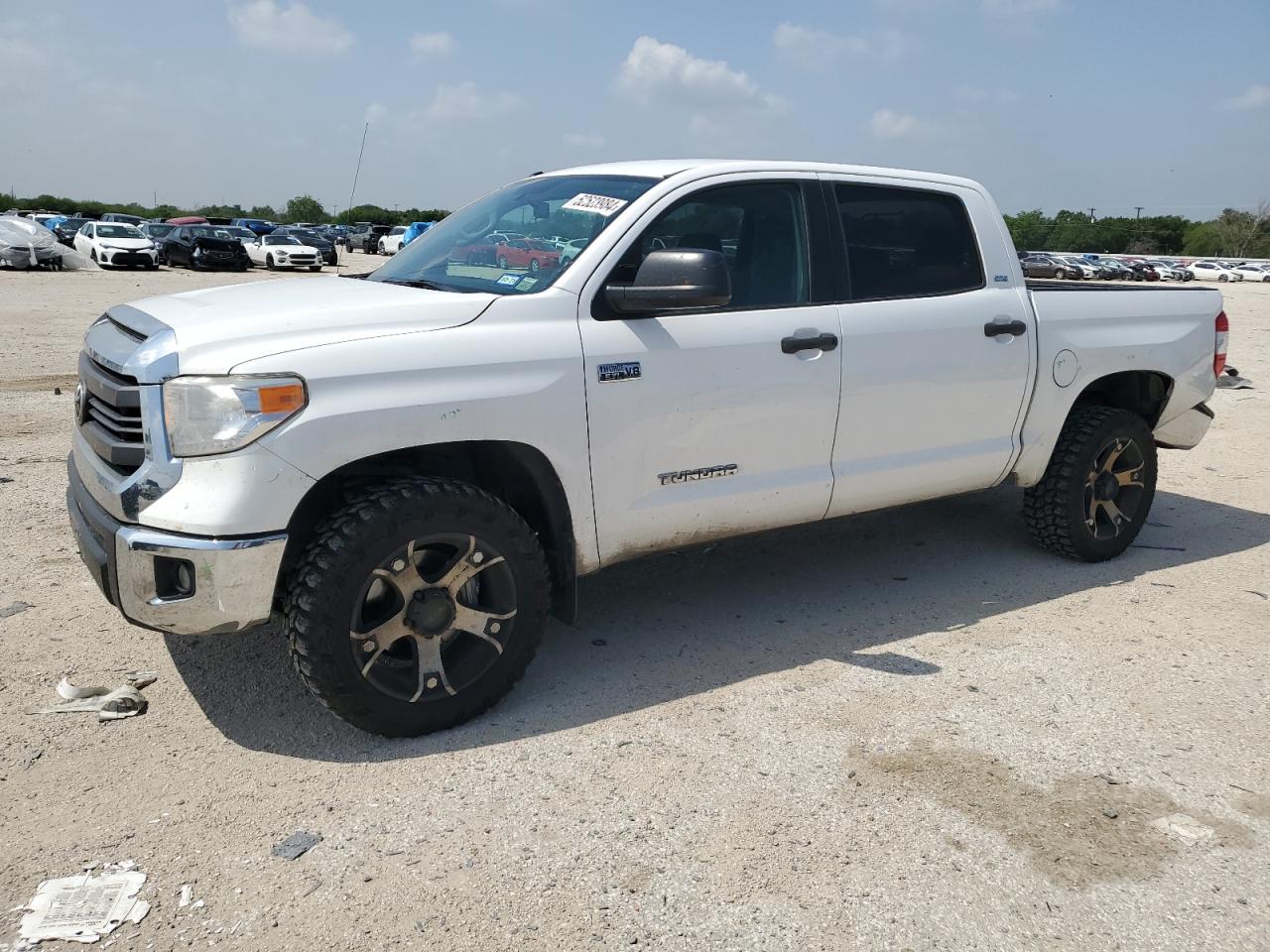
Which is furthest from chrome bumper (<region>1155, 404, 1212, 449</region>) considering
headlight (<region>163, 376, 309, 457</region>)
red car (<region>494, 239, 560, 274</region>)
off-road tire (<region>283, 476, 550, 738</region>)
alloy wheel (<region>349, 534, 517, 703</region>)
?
headlight (<region>163, 376, 309, 457</region>)

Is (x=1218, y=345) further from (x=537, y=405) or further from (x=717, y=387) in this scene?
(x=537, y=405)

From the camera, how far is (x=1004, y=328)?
4699 mm

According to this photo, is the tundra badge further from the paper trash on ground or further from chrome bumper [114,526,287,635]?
the paper trash on ground

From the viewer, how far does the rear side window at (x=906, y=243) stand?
440 centimetres

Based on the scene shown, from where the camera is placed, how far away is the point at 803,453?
4188 mm

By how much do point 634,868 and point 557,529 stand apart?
1.27 meters

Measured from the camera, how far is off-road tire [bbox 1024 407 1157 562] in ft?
17.0

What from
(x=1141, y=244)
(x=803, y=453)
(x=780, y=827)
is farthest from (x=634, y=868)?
(x=1141, y=244)

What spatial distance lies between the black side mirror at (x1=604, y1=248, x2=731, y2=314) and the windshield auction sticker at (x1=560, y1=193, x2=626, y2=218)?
39 cm

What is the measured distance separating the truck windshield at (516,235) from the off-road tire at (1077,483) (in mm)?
2601

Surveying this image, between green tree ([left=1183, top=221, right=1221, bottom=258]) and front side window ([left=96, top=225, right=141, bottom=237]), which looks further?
green tree ([left=1183, top=221, right=1221, bottom=258])

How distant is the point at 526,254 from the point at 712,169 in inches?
32.6

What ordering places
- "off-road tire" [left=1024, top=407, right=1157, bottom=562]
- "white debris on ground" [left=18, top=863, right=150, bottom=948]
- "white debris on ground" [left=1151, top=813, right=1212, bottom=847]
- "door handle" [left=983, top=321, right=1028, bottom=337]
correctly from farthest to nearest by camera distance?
"off-road tire" [left=1024, top=407, right=1157, bottom=562] < "door handle" [left=983, top=321, right=1028, bottom=337] < "white debris on ground" [left=1151, top=813, right=1212, bottom=847] < "white debris on ground" [left=18, top=863, right=150, bottom=948]

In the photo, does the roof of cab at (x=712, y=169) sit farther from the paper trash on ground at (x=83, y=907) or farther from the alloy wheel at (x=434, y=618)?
the paper trash on ground at (x=83, y=907)
